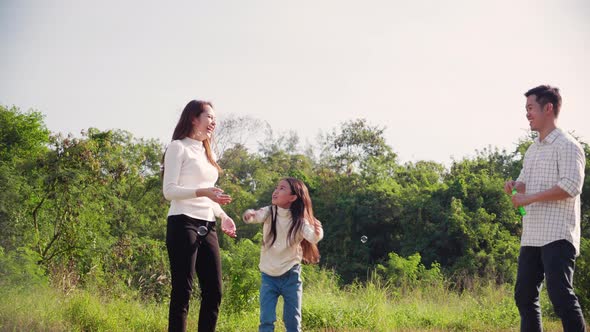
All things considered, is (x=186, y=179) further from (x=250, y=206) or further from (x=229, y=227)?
(x=250, y=206)

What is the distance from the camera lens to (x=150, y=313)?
6.61m

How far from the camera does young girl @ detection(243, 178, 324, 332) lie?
4.53 metres

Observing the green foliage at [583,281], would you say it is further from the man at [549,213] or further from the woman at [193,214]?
the woman at [193,214]

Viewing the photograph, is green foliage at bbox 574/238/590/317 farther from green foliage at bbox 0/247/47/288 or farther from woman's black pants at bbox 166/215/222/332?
green foliage at bbox 0/247/47/288

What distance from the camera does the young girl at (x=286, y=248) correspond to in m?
4.53

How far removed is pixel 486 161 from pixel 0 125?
21.1 meters

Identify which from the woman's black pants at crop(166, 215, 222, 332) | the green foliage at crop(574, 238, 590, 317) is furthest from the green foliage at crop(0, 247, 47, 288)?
the green foliage at crop(574, 238, 590, 317)

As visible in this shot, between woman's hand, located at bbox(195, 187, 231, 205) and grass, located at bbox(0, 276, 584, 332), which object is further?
grass, located at bbox(0, 276, 584, 332)

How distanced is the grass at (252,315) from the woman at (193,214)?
1.98 m

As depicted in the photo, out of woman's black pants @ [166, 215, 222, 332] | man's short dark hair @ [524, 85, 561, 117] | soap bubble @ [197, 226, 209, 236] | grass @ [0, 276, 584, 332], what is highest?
man's short dark hair @ [524, 85, 561, 117]

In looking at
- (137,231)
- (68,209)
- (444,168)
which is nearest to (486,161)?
(444,168)

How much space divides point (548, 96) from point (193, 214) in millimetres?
2500

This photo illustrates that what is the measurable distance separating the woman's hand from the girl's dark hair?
68 cm

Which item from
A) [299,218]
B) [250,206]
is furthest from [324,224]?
[299,218]
